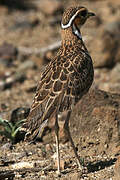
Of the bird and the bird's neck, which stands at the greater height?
the bird's neck

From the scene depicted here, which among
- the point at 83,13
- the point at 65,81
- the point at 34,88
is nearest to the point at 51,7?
the point at 34,88

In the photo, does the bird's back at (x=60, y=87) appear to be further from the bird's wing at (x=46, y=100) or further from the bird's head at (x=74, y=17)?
the bird's head at (x=74, y=17)

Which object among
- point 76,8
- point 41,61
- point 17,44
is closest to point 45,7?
point 17,44

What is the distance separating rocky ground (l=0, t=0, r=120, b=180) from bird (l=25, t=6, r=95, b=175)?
55cm

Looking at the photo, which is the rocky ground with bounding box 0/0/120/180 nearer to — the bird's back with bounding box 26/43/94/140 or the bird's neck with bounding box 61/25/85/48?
the bird's neck with bounding box 61/25/85/48

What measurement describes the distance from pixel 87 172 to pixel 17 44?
749 centimetres

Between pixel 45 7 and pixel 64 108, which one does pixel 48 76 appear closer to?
pixel 64 108

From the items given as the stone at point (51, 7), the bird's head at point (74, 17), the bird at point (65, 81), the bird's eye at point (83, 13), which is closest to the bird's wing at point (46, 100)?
the bird at point (65, 81)

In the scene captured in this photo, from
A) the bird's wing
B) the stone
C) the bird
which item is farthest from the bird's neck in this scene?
the stone

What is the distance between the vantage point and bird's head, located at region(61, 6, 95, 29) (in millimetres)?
6355

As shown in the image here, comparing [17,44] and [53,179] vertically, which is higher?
[17,44]

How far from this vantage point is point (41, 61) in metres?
11.6

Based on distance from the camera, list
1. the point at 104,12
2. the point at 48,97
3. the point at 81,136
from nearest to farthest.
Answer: the point at 48,97
the point at 81,136
the point at 104,12

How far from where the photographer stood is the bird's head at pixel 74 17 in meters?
6.36
